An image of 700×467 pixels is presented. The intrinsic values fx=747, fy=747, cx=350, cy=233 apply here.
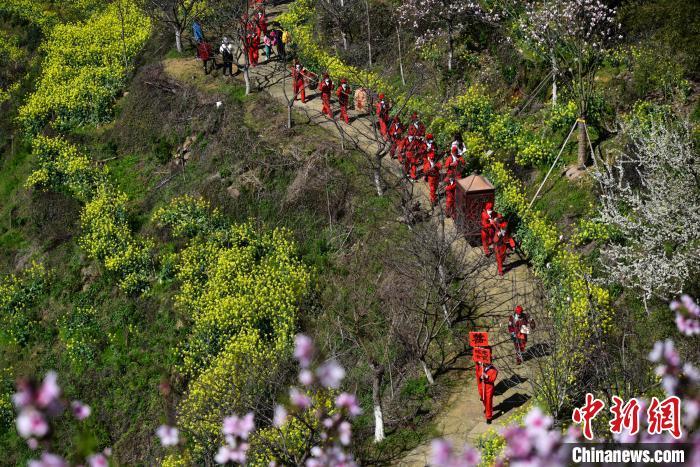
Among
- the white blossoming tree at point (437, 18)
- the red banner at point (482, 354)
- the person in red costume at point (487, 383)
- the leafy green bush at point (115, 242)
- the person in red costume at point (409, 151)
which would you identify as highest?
the white blossoming tree at point (437, 18)

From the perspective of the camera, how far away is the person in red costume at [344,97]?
25.2m

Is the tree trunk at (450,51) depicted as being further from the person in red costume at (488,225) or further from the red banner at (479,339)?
the red banner at (479,339)

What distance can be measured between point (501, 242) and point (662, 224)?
404 centimetres

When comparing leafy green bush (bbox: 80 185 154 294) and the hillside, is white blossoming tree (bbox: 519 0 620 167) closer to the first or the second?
the hillside

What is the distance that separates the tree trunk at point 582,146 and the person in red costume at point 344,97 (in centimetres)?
873

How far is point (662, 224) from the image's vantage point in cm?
1473

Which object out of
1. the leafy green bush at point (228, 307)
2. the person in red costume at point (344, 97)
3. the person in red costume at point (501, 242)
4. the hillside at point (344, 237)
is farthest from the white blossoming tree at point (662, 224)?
the person in red costume at point (344, 97)

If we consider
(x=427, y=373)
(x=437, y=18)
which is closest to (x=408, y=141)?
(x=437, y=18)

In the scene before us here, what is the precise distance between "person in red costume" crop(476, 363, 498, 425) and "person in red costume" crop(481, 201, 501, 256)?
4533 millimetres

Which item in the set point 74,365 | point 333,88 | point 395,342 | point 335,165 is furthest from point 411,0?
point 74,365

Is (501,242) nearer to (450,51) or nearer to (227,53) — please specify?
(450,51)

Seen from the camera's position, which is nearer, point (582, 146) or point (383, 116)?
point (582, 146)

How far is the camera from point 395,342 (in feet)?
59.0

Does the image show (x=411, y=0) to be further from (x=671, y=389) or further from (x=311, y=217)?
(x=671, y=389)
